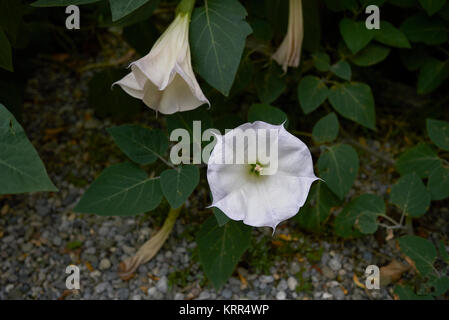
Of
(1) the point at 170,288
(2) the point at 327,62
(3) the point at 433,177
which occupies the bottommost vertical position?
(1) the point at 170,288

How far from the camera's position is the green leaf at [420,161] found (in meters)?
1.45

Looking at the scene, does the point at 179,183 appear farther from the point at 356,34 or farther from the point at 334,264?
the point at 356,34

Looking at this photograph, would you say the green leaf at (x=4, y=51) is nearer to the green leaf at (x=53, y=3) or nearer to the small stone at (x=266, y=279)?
the green leaf at (x=53, y=3)

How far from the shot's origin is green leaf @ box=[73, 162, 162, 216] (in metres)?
1.20

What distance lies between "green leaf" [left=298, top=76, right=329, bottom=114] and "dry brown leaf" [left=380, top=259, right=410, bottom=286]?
52 cm

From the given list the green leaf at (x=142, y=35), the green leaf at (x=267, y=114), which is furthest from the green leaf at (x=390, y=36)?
the green leaf at (x=142, y=35)

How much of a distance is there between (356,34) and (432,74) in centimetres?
34

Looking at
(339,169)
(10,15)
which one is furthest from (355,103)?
(10,15)

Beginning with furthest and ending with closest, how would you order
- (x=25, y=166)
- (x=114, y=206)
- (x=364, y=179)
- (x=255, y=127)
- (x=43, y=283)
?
(x=364, y=179)
(x=43, y=283)
(x=114, y=206)
(x=255, y=127)
(x=25, y=166)

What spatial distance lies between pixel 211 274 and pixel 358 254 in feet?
1.55

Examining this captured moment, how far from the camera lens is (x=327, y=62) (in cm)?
149

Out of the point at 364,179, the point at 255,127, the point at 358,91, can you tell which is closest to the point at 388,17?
the point at 358,91

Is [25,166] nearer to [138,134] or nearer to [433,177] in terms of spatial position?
[138,134]

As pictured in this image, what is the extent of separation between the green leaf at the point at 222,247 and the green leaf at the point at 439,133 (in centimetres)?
62
